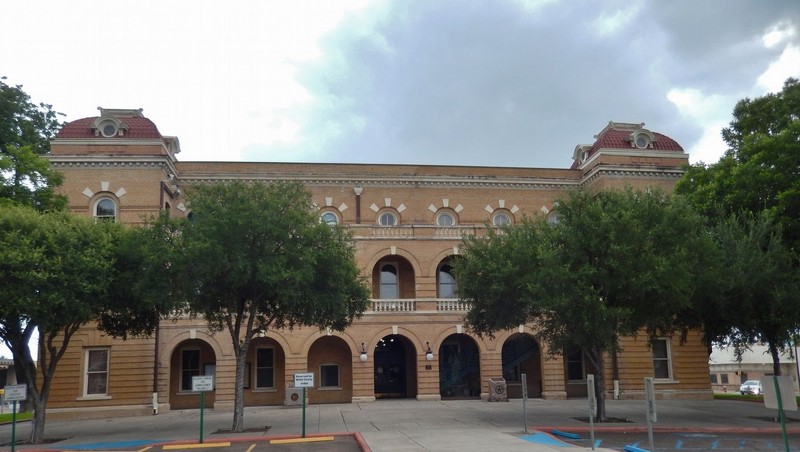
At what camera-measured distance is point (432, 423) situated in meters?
22.7

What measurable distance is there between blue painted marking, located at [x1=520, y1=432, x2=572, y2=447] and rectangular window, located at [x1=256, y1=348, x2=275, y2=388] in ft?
60.2

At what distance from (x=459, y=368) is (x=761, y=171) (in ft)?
59.1

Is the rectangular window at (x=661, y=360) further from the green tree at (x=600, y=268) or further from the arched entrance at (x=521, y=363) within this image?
the green tree at (x=600, y=268)

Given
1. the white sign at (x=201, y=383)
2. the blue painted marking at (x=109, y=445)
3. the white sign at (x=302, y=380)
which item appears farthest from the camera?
the white sign at (x=302, y=380)

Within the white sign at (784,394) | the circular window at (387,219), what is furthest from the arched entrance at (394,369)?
the white sign at (784,394)

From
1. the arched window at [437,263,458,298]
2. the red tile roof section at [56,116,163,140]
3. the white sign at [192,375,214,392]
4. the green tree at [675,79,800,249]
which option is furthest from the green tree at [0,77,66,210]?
the green tree at [675,79,800,249]

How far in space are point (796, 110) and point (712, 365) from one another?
59.5 metres

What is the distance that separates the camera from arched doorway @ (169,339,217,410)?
33.6m

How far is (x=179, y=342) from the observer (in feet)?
107

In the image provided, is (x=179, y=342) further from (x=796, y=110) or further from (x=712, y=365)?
(x=712, y=365)

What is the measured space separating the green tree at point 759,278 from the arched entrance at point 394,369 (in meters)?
17.0

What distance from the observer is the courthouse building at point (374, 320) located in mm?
31547

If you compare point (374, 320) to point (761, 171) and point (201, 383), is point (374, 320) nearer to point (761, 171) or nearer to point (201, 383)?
point (201, 383)

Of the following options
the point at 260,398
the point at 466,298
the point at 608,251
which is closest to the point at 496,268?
the point at 466,298
